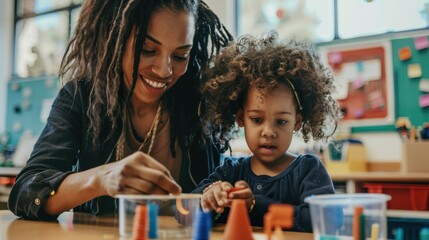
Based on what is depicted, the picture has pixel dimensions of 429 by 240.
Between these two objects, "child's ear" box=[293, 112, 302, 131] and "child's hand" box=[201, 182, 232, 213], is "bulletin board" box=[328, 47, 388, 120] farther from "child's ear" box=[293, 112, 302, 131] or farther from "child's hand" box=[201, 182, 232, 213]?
"child's hand" box=[201, 182, 232, 213]

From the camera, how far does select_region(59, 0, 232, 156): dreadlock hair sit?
127 cm

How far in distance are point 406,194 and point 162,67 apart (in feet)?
6.25

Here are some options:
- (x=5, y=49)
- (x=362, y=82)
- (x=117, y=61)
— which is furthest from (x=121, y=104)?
(x=5, y=49)

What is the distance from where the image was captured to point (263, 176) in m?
1.24

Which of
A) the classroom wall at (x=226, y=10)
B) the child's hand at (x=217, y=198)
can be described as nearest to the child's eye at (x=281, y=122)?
the child's hand at (x=217, y=198)

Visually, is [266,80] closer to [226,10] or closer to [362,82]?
[362,82]

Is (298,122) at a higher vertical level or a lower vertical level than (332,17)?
lower

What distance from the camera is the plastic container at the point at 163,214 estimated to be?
0.73 meters

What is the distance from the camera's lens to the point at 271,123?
1.19 m

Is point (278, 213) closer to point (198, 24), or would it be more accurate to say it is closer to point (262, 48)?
point (262, 48)

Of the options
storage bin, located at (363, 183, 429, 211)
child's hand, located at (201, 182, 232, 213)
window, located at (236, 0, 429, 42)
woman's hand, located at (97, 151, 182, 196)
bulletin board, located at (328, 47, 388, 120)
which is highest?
window, located at (236, 0, 429, 42)

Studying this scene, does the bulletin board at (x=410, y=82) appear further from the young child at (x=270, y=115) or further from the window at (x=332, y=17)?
the young child at (x=270, y=115)

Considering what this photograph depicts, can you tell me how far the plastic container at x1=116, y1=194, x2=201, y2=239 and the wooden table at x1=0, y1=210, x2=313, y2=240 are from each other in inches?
2.6

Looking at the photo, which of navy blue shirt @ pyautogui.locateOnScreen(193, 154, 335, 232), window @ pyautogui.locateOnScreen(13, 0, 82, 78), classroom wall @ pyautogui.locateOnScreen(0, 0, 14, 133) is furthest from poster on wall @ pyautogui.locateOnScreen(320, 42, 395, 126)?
classroom wall @ pyautogui.locateOnScreen(0, 0, 14, 133)
